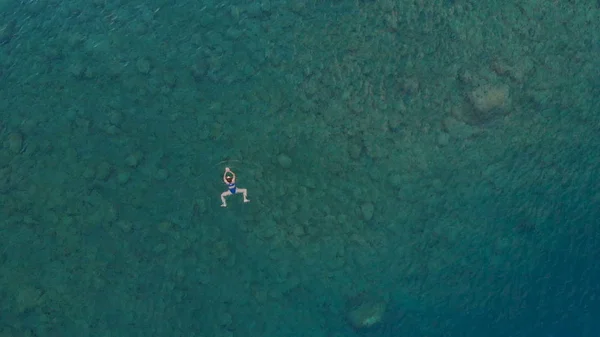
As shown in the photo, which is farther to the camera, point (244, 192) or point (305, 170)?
point (305, 170)

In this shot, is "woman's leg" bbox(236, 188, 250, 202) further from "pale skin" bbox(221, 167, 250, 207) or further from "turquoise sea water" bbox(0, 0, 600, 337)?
"turquoise sea water" bbox(0, 0, 600, 337)

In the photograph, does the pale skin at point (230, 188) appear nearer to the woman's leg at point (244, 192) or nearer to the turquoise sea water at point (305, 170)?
the woman's leg at point (244, 192)

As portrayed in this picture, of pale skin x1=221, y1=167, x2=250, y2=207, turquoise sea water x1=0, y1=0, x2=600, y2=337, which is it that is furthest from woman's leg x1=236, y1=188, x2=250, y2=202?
turquoise sea water x1=0, y1=0, x2=600, y2=337

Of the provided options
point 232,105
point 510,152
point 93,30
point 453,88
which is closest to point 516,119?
point 510,152

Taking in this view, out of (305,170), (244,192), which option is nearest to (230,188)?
(244,192)

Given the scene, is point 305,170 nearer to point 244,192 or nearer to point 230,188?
point 244,192

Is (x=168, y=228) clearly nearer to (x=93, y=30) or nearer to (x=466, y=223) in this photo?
(x=93, y=30)

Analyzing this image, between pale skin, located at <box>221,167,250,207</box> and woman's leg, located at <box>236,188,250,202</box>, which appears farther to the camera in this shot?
woman's leg, located at <box>236,188,250,202</box>

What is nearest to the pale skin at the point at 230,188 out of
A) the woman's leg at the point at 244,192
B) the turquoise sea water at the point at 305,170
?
the woman's leg at the point at 244,192

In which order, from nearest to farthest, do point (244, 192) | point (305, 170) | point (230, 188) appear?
point (230, 188) → point (244, 192) → point (305, 170)
